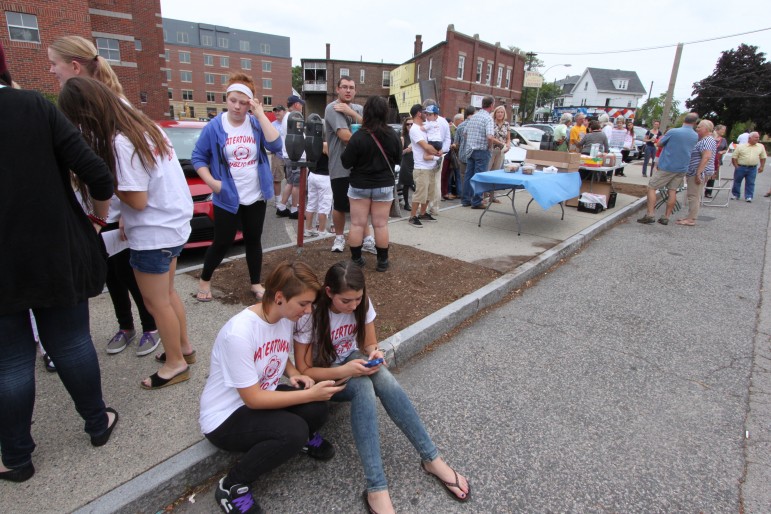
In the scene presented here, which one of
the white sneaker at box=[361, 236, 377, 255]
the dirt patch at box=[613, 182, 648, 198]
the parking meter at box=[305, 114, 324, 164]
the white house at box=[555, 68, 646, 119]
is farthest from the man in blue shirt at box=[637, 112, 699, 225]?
the white house at box=[555, 68, 646, 119]

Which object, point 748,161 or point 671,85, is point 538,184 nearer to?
point 748,161

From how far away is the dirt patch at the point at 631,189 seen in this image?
1121cm

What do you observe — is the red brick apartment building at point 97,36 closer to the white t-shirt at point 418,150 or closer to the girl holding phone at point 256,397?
the white t-shirt at point 418,150

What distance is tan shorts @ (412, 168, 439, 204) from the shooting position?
22.9ft

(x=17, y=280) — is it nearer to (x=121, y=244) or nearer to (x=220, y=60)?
(x=121, y=244)

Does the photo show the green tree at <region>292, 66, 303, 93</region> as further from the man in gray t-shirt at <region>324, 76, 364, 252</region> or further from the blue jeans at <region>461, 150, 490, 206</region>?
the man in gray t-shirt at <region>324, 76, 364, 252</region>

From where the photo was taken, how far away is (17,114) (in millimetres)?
1624

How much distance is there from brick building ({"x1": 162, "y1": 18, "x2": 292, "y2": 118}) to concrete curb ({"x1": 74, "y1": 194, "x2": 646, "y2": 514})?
72.0 metres

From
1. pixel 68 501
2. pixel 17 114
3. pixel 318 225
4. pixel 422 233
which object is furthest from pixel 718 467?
pixel 318 225

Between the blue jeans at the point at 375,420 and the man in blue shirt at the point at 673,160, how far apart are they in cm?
790

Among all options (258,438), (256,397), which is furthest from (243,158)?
(258,438)

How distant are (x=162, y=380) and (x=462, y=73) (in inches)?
1481

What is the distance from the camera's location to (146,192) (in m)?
2.34

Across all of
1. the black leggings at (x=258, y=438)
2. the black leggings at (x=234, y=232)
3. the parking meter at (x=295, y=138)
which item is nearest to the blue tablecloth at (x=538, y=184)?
the parking meter at (x=295, y=138)
